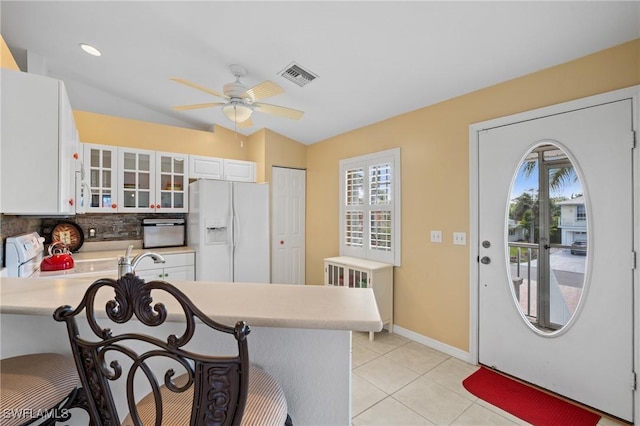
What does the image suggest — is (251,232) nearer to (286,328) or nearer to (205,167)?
(205,167)

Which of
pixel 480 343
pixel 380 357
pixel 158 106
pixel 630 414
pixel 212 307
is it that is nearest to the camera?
pixel 212 307

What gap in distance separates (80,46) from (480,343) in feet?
14.9

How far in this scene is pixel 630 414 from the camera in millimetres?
1755

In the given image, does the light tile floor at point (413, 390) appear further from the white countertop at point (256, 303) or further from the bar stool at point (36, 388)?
the bar stool at point (36, 388)

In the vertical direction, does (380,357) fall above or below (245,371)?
below

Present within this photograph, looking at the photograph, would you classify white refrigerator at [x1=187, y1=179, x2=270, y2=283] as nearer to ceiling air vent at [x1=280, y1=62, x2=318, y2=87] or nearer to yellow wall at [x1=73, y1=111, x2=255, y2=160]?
yellow wall at [x1=73, y1=111, x2=255, y2=160]

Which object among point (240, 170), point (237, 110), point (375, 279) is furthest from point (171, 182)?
point (375, 279)

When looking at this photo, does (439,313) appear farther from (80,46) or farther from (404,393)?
(80,46)

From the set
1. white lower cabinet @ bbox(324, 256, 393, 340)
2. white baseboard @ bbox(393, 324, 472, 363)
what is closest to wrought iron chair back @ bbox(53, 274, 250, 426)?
white lower cabinet @ bbox(324, 256, 393, 340)

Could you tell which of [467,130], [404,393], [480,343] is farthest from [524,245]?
[404,393]

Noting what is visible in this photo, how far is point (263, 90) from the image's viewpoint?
2223 mm

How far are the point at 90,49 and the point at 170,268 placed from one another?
7.58 feet

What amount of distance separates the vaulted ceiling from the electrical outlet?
1.28 meters

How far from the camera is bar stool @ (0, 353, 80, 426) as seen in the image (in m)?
0.82
